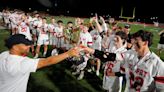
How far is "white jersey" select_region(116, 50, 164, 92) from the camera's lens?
5480mm

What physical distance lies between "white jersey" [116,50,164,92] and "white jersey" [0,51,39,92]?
2.00 metres

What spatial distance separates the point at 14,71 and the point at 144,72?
233 cm

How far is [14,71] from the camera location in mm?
4574

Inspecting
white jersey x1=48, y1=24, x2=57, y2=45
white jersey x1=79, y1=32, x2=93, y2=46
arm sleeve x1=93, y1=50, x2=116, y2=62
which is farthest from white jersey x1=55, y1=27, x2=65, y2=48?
arm sleeve x1=93, y1=50, x2=116, y2=62

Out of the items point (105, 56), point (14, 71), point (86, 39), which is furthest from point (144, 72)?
point (86, 39)

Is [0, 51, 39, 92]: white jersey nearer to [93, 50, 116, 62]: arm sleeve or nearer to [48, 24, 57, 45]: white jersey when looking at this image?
[93, 50, 116, 62]: arm sleeve

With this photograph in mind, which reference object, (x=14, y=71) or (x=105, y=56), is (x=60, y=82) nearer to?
(x=105, y=56)

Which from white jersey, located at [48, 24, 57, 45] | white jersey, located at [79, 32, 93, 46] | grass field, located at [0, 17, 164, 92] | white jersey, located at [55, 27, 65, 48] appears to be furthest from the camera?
white jersey, located at [48, 24, 57, 45]

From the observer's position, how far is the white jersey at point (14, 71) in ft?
15.1

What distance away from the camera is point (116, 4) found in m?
55.8

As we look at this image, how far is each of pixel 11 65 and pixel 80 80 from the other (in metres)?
7.48

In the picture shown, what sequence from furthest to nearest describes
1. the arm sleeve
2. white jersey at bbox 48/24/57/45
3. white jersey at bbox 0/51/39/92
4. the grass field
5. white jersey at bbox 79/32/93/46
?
white jersey at bbox 48/24/57/45 → white jersey at bbox 79/32/93/46 → the grass field → the arm sleeve → white jersey at bbox 0/51/39/92

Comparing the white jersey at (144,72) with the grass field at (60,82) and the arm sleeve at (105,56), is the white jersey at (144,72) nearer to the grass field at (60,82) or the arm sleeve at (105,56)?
the arm sleeve at (105,56)

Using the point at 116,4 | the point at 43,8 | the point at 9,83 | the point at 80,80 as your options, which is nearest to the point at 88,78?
the point at 80,80
